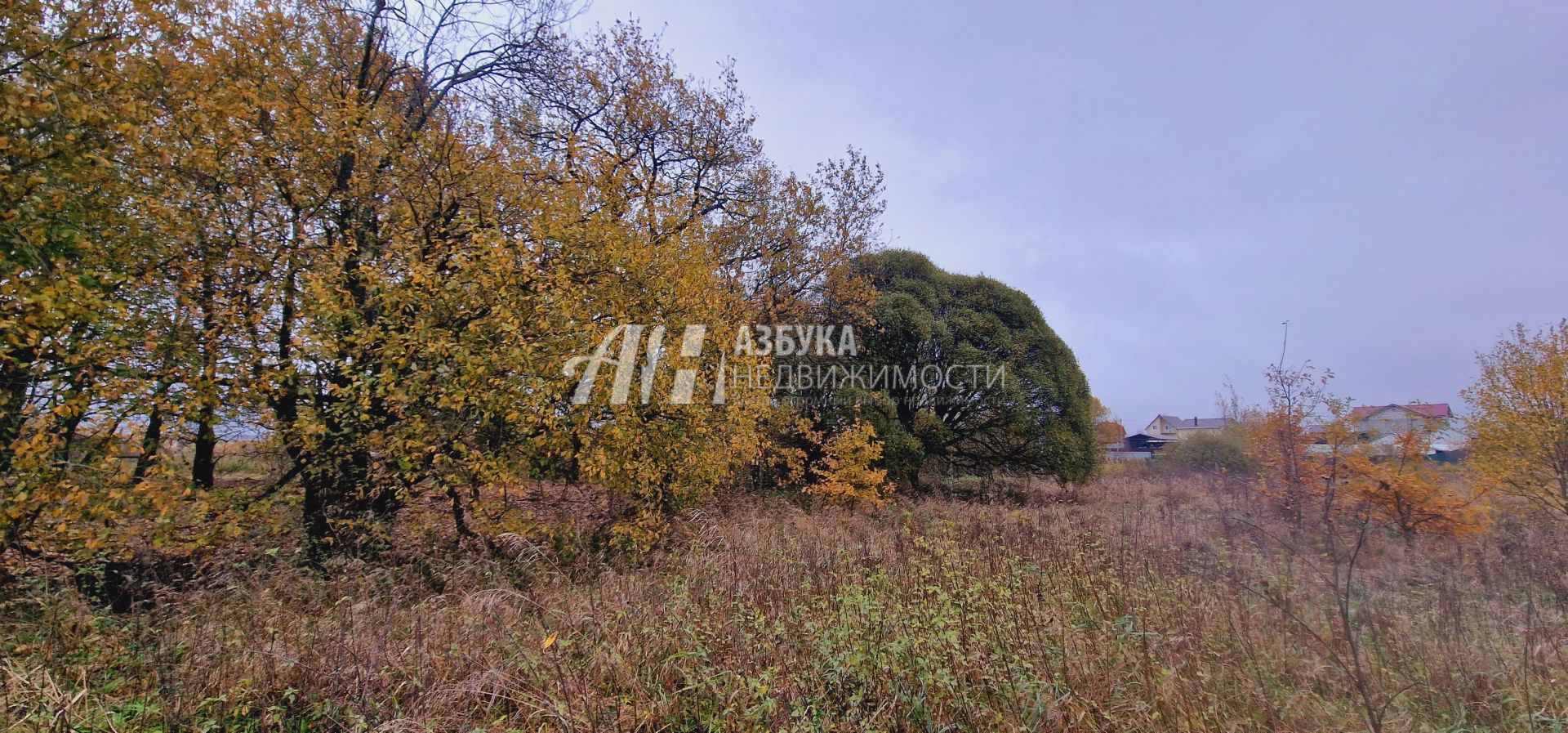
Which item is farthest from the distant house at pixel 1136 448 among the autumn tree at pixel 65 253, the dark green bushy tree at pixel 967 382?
the autumn tree at pixel 65 253

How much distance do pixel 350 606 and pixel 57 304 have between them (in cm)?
237

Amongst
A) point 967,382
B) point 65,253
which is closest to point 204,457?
point 65,253

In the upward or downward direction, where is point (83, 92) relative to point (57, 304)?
upward

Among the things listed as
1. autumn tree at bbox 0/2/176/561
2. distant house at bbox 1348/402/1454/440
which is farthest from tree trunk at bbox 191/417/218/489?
distant house at bbox 1348/402/1454/440

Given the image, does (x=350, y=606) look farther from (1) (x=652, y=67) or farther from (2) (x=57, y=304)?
(1) (x=652, y=67)

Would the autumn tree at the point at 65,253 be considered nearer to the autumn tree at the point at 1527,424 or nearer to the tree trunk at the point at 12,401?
the tree trunk at the point at 12,401

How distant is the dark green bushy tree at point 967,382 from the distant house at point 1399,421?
13.7ft

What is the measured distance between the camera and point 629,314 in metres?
5.18

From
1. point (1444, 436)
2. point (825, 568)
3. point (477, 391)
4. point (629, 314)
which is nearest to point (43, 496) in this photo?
point (477, 391)

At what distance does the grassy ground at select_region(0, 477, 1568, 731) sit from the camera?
2381 millimetres

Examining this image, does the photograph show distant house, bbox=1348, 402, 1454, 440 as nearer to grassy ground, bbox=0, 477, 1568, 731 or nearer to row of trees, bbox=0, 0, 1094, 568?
grassy ground, bbox=0, 477, 1568, 731

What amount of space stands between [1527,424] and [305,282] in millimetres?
14479

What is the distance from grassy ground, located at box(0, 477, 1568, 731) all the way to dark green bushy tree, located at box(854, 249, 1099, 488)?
593 cm

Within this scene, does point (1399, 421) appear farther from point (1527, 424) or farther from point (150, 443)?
point (150, 443)
